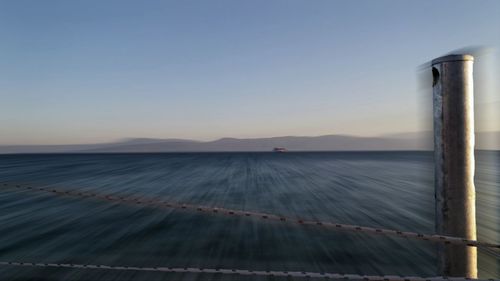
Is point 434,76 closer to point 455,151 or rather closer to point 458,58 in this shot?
point 458,58

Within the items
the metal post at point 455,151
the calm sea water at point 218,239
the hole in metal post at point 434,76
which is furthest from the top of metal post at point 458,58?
the calm sea water at point 218,239

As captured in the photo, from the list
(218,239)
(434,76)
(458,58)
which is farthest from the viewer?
(218,239)

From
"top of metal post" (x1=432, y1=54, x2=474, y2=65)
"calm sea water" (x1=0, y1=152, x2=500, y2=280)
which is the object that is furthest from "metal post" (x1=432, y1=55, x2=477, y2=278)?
"calm sea water" (x1=0, y1=152, x2=500, y2=280)

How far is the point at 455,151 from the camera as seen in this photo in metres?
3.50

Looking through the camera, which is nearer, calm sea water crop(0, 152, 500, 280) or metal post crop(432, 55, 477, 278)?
metal post crop(432, 55, 477, 278)

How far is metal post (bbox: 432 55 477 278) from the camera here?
→ 11.3 feet

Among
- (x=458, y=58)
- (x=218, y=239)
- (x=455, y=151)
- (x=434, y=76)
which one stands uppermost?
(x=458, y=58)

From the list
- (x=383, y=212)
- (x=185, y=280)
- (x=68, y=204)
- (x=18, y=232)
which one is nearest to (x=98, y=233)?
(x=18, y=232)

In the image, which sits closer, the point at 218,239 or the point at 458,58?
the point at 458,58

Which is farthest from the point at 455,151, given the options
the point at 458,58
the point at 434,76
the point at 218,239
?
the point at 218,239

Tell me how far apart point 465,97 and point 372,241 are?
8.04 meters

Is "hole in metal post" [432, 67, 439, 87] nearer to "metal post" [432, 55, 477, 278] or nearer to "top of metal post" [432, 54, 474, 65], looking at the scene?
"metal post" [432, 55, 477, 278]

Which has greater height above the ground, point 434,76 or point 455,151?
point 434,76

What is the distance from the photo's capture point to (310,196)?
869 inches
